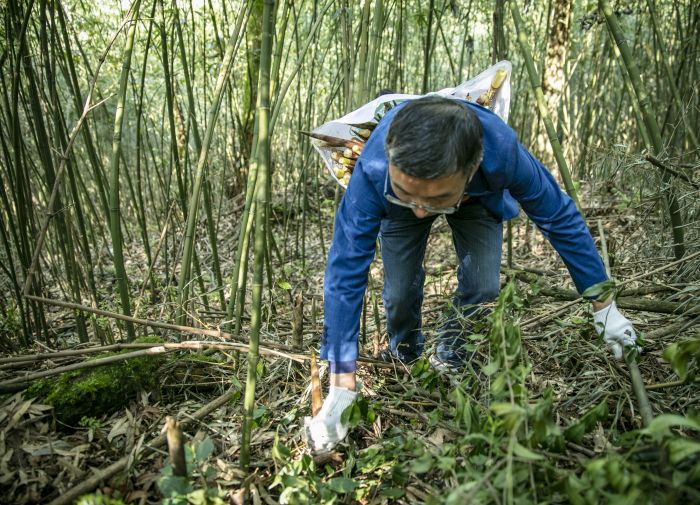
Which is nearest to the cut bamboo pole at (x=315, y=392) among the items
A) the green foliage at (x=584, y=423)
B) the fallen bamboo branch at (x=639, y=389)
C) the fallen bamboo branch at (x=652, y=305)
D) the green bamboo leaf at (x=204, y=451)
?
the green bamboo leaf at (x=204, y=451)

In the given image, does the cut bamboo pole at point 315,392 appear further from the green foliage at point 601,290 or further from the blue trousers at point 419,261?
the green foliage at point 601,290

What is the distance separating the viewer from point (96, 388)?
4.96ft

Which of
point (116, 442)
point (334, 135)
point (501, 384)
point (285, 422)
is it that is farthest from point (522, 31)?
point (116, 442)

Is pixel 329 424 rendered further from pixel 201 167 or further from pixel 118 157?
pixel 118 157

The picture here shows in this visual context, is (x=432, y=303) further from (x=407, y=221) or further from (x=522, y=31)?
(x=522, y=31)

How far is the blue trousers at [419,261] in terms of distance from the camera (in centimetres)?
173

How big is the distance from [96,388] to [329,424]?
0.76 meters

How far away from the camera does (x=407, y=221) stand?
1729 millimetres

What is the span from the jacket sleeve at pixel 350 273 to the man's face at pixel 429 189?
0.11 m

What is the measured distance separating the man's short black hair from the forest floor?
37 cm

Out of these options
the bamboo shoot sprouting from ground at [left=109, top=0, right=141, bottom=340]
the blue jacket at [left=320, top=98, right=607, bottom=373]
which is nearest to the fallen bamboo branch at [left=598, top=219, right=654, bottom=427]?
the blue jacket at [left=320, top=98, right=607, bottom=373]

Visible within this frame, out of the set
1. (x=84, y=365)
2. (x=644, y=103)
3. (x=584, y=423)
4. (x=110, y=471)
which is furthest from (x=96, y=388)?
(x=644, y=103)

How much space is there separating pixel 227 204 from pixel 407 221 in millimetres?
4097

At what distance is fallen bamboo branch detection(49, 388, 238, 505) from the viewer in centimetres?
116
